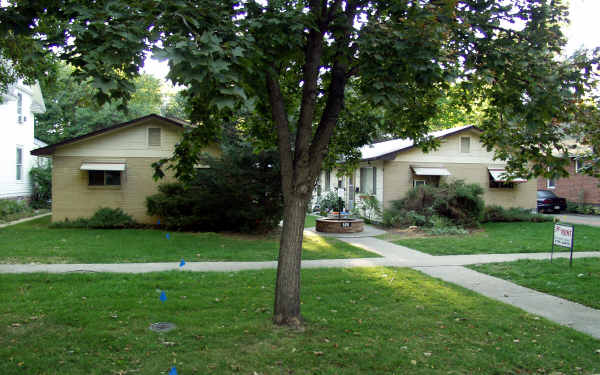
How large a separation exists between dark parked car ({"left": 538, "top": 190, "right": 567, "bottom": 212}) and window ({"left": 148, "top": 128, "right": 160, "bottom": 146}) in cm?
2207

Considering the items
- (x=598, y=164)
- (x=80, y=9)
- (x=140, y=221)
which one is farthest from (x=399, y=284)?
(x=140, y=221)

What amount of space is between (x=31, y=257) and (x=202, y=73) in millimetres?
8771

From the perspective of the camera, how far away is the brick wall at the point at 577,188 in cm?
2759

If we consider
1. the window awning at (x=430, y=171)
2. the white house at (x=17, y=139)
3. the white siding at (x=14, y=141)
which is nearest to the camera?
the window awning at (x=430, y=171)

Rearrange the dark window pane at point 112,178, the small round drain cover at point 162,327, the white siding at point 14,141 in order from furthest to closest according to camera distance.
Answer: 1. the white siding at point 14,141
2. the dark window pane at point 112,178
3. the small round drain cover at point 162,327

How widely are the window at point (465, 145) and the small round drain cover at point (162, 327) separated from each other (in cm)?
1774

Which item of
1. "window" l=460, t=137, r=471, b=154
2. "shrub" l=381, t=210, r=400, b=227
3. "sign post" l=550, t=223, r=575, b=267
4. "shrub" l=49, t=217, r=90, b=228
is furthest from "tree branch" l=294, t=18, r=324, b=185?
"window" l=460, t=137, r=471, b=154

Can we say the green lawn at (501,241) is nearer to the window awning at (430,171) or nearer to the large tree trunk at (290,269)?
the window awning at (430,171)

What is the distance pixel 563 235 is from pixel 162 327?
8.73m

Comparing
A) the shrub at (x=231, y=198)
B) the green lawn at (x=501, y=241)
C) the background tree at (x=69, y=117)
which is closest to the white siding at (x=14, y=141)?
the shrub at (x=231, y=198)

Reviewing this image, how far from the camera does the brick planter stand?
1656 cm

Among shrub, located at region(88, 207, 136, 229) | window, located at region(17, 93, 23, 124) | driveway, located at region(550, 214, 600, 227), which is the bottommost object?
driveway, located at region(550, 214, 600, 227)

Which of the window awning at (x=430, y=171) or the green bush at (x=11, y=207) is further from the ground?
the window awning at (x=430, y=171)

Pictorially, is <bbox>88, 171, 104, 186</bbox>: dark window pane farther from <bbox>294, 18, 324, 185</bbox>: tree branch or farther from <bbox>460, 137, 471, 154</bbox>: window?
<bbox>460, 137, 471, 154</bbox>: window
